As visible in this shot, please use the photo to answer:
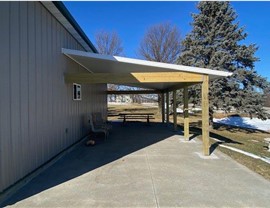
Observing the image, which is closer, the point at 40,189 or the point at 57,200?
the point at 57,200

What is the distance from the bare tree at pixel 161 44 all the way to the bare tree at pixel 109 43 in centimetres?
456

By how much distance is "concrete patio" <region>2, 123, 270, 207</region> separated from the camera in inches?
132

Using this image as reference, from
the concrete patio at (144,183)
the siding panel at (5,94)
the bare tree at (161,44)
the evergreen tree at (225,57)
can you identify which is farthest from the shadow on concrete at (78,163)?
the bare tree at (161,44)

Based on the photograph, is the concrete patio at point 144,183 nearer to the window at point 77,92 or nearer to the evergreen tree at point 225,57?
the window at point 77,92

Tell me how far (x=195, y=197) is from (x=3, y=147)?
3.14 m

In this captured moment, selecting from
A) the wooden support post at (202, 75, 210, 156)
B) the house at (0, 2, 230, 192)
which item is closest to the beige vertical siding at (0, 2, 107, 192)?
the house at (0, 2, 230, 192)

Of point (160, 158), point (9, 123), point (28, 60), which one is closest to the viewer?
point (9, 123)

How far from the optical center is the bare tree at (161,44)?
80.8 ft

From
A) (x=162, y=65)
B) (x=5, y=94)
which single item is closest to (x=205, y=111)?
(x=162, y=65)

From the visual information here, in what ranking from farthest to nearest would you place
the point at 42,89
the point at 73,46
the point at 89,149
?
the point at 73,46 < the point at 89,149 < the point at 42,89

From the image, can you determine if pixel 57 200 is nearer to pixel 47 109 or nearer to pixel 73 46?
pixel 47 109

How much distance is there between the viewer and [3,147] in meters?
3.51

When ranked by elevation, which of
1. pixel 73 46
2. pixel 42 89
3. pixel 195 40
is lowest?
pixel 42 89

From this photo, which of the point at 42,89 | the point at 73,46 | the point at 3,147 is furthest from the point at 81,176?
the point at 73,46
